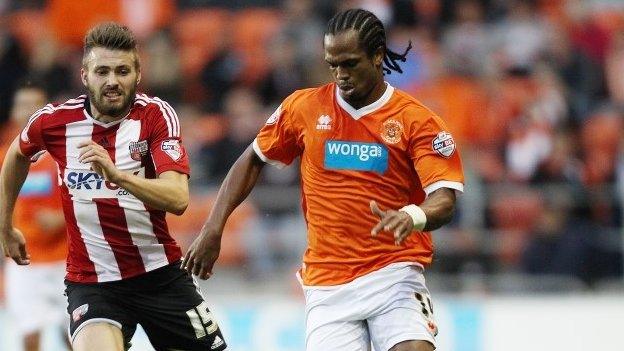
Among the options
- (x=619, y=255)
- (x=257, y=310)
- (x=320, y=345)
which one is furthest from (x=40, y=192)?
(x=619, y=255)

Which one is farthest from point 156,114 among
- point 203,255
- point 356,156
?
point 356,156

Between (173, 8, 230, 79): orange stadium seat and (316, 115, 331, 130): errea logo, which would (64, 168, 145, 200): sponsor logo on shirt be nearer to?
(316, 115, 331, 130): errea logo

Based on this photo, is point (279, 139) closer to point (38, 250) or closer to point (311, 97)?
point (311, 97)

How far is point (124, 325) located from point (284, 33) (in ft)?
27.8

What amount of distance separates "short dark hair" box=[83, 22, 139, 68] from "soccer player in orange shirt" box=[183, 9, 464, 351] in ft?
2.94

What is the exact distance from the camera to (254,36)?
632 inches

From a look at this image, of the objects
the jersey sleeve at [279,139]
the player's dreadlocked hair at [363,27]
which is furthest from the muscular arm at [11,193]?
the player's dreadlocked hair at [363,27]

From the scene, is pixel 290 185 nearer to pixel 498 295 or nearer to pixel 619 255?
pixel 498 295

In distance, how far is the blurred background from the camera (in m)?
12.6

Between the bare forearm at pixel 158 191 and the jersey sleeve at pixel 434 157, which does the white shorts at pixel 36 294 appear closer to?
the bare forearm at pixel 158 191

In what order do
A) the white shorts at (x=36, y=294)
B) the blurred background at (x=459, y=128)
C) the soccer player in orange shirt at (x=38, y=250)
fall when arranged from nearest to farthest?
the soccer player in orange shirt at (x=38, y=250) → the white shorts at (x=36, y=294) → the blurred background at (x=459, y=128)

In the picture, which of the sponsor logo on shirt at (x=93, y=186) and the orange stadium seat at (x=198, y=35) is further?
the orange stadium seat at (x=198, y=35)

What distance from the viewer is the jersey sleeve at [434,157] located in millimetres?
6973

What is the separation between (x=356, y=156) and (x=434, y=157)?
0.42 m
